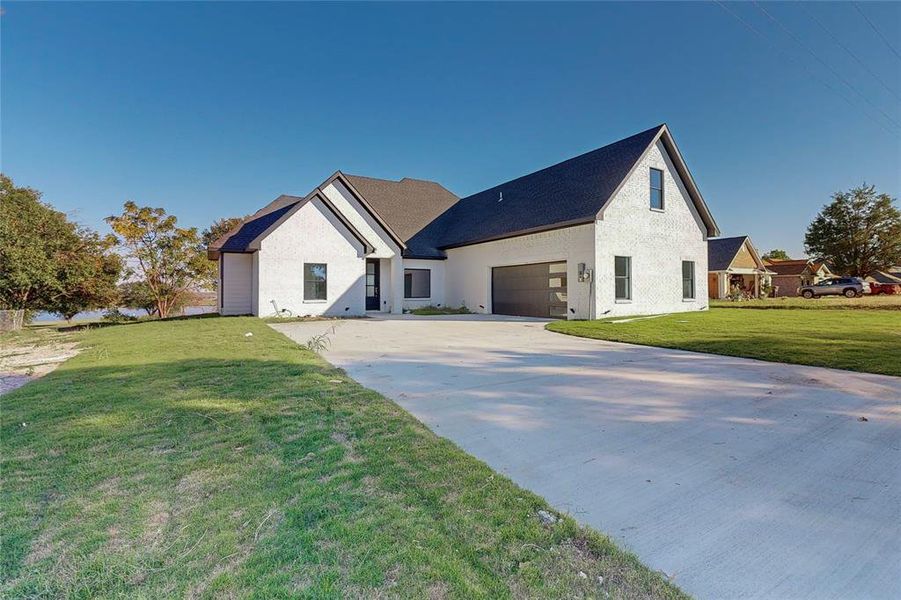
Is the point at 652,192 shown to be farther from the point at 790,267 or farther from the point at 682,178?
the point at 790,267

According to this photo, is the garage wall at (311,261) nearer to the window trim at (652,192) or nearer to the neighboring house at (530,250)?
the neighboring house at (530,250)

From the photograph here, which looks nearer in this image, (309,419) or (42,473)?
(42,473)

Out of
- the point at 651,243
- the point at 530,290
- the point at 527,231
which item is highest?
the point at 527,231

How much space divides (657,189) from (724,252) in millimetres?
19982

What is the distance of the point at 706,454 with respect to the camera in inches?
132

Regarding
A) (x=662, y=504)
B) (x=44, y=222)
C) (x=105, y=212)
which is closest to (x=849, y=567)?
(x=662, y=504)

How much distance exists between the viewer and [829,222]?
43.4 metres

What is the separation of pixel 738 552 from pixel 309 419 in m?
3.50

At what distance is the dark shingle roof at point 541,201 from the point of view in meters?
15.7

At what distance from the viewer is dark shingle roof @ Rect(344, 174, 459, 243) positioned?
2223cm

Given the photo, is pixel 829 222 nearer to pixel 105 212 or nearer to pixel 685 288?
pixel 685 288

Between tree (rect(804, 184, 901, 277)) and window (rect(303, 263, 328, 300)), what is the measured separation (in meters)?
52.8

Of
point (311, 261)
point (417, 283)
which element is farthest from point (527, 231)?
point (311, 261)

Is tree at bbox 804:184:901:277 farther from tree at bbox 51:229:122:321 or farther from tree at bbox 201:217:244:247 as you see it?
tree at bbox 51:229:122:321
